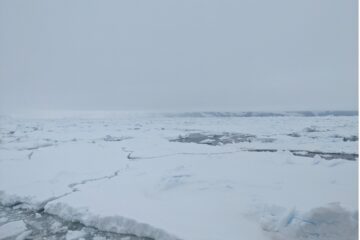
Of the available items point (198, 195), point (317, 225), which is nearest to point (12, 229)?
point (198, 195)

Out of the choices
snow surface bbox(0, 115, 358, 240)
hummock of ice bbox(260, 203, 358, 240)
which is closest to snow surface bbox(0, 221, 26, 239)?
snow surface bbox(0, 115, 358, 240)

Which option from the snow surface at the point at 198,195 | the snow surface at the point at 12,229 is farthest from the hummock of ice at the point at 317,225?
the snow surface at the point at 12,229

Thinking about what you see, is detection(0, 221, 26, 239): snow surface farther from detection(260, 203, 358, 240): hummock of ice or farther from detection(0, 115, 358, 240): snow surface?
detection(260, 203, 358, 240): hummock of ice

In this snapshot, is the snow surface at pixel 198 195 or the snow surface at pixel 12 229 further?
the snow surface at pixel 12 229

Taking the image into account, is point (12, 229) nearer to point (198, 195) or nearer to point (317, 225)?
point (198, 195)

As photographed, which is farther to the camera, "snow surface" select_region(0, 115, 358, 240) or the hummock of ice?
"snow surface" select_region(0, 115, 358, 240)

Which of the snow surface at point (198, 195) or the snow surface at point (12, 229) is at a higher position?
the snow surface at point (198, 195)

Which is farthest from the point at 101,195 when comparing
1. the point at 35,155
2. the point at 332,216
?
the point at 35,155

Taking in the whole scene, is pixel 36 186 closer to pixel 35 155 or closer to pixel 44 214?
pixel 44 214

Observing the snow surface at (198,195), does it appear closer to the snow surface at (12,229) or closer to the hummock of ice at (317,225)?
the hummock of ice at (317,225)

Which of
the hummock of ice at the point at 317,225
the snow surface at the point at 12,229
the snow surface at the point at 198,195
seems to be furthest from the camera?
the snow surface at the point at 12,229

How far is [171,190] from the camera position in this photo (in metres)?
3.88

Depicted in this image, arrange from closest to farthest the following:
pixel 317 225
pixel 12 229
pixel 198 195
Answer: pixel 317 225
pixel 12 229
pixel 198 195

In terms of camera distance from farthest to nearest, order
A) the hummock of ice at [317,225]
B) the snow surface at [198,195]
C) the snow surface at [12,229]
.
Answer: the snow surface at [12,229]
the snow surface at [198,195]
the hummock of ice at [317,225]
